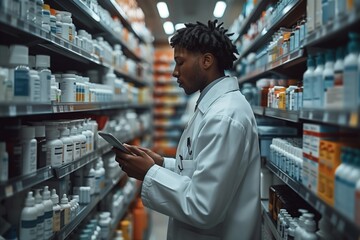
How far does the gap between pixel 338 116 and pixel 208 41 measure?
1002mm

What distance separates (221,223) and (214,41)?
3.36ft

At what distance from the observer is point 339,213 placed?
4.42 ft

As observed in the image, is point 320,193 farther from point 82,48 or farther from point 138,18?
point 138,18

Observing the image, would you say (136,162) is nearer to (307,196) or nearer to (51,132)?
(51,132)

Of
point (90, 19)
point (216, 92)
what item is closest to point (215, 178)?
point (216, 92)

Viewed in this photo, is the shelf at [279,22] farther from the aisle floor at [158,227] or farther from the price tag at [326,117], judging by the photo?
the aisle floor at [158,227]

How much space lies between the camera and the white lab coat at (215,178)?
1.80 metres

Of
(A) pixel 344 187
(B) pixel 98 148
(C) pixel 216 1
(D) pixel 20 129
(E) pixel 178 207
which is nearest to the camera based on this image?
(A) pixel 344 187

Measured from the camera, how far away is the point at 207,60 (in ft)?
7.06

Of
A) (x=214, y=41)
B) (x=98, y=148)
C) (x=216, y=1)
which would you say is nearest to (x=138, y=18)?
(x=216, y=1)

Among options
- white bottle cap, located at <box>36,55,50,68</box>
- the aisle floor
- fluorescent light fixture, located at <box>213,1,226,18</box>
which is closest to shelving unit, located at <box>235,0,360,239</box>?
fluorescent light fixture, located at <box>213,1,226,18</box>

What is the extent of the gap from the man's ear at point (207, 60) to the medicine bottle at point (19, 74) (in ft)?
3.14

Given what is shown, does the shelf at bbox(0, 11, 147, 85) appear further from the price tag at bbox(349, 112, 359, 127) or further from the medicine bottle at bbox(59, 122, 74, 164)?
the price tag at bbox(349, 112, 359, 127)

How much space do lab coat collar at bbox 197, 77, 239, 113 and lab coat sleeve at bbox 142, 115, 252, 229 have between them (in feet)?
0.64
